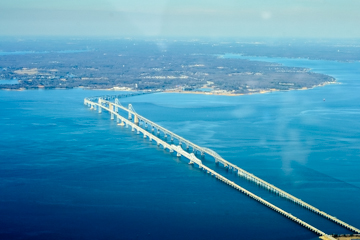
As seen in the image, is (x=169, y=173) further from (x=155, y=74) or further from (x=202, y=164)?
(x=155, y=74)

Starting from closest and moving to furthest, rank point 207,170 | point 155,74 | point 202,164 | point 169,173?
point 169,173
point 207,170
point 202,164
point 155,74

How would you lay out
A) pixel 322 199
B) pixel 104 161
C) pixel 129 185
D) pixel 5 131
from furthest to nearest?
pixel 5 131
pixel 104 161
pixel 129 185
pixel 322 199

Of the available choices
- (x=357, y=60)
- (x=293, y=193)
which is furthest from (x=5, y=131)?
(x=357, y=60)

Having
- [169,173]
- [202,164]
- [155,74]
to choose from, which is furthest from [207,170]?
[155,74]

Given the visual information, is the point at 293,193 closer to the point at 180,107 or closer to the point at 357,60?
the point at 180,107

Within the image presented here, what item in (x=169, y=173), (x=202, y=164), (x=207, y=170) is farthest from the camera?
(x=202, y=164)
